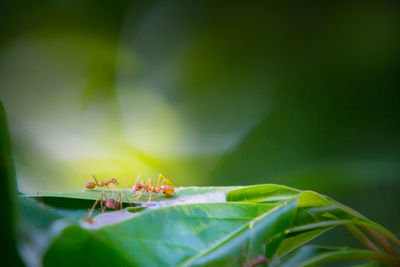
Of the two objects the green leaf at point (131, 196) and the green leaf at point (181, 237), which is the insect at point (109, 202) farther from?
the green leaf at point (181, 237)

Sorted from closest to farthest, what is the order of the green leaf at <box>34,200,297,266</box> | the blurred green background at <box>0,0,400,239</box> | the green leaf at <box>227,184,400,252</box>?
the green leaf at <box>34,200,297,266</box>
the green leaf at <box>227,184,400,252</box>
the blurred green background at <box>0,0,400,239</box>

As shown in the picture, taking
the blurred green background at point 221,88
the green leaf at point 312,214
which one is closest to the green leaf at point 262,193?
the green leaf at point 312,214

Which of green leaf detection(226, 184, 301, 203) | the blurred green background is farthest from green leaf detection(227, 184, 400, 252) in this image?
the blurred green background

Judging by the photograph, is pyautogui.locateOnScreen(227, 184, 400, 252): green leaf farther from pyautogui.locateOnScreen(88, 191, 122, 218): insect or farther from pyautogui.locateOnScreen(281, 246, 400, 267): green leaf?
pyautogui.locateOnScreen(88, 191, 122, 218): insect

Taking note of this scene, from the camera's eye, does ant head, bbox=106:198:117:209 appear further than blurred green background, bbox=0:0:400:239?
No

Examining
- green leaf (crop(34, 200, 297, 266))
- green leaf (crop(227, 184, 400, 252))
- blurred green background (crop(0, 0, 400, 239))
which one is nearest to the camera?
green leaf (crop(34, 200, 297, 266))

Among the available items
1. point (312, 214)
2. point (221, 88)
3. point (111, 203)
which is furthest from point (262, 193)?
point (221, 88)
